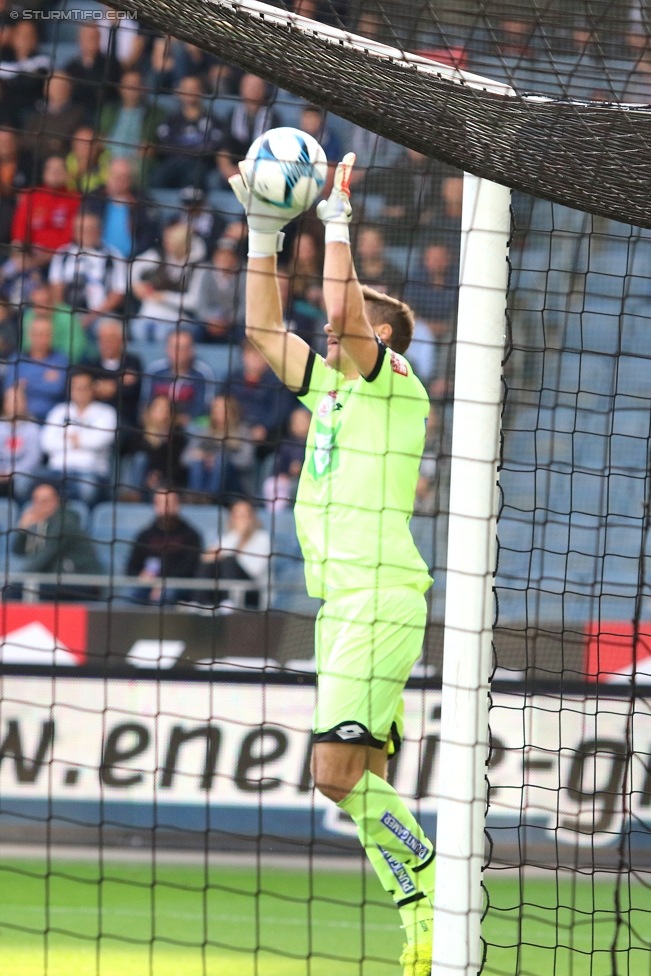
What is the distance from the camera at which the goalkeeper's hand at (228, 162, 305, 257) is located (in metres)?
3.09

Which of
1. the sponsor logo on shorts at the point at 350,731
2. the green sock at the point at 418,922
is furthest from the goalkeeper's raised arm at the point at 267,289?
the green sock at the point at 418,922

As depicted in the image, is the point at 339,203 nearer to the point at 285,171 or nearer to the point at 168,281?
the point at 285,171

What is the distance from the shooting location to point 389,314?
11.4 ft

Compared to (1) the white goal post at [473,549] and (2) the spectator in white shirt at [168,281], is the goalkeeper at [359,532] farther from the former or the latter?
(2) the spectator in white shirt at [168,281]

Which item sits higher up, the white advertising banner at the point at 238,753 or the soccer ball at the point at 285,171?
the soccer ball at the point at 285,171

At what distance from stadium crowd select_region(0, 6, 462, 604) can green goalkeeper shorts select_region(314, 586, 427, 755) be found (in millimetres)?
2884

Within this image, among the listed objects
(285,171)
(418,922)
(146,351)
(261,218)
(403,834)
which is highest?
(285,171)

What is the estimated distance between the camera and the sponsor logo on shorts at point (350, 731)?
3.10 m

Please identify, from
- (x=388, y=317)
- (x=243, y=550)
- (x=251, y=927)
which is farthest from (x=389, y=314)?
(x=243, y=550)

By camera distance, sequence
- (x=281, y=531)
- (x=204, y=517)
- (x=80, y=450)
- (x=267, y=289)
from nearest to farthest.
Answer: (x=267, y=289) < (x=281, y=531) < (x=204, y=517) < (x=80, y=450)

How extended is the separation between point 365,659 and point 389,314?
1054mm

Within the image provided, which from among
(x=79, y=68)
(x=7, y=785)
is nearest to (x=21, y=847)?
(x=7, y=785)

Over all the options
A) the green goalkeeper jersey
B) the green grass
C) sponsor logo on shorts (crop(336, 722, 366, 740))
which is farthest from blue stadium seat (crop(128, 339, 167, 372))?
sponsor logo on shorts (crop(336, 722, 366, 740))

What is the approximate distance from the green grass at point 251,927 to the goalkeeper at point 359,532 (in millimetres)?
322
